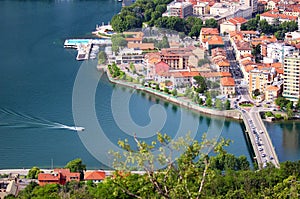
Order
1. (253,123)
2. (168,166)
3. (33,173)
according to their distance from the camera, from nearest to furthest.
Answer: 1. (168,166)
2. (33,173)
3. (253,123)

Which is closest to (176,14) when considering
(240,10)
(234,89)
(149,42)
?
(240,10)

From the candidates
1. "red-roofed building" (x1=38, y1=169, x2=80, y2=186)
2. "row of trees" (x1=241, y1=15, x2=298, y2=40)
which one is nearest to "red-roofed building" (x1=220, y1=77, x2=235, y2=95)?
"row of trees" (x1=241, y1=15, x2=298, y2=40)

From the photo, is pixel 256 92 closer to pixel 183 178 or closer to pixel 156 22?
pixel 156 22

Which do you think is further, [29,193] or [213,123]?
[213,123]

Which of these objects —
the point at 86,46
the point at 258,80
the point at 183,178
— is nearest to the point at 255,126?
the point at 258,80

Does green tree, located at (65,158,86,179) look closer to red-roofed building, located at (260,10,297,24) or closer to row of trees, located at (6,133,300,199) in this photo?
row of trees, located at (6,133,300,199)

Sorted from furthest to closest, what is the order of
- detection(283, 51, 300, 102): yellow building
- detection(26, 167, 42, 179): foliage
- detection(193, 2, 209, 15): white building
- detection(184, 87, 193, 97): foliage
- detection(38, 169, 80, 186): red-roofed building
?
1. detection(193, 2, 209, 15): white building
2. detection(184, 87, 193, 97): foliage
3. detection(283, 51, 300, 102): yellow building
4. detection(26, 167, 42, 179): foliage
5. detection(38, 169, 80, 186): red-roofed building

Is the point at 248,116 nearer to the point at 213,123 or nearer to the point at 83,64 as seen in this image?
the point at 213,123

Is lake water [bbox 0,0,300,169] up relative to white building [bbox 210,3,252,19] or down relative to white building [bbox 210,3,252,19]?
down
